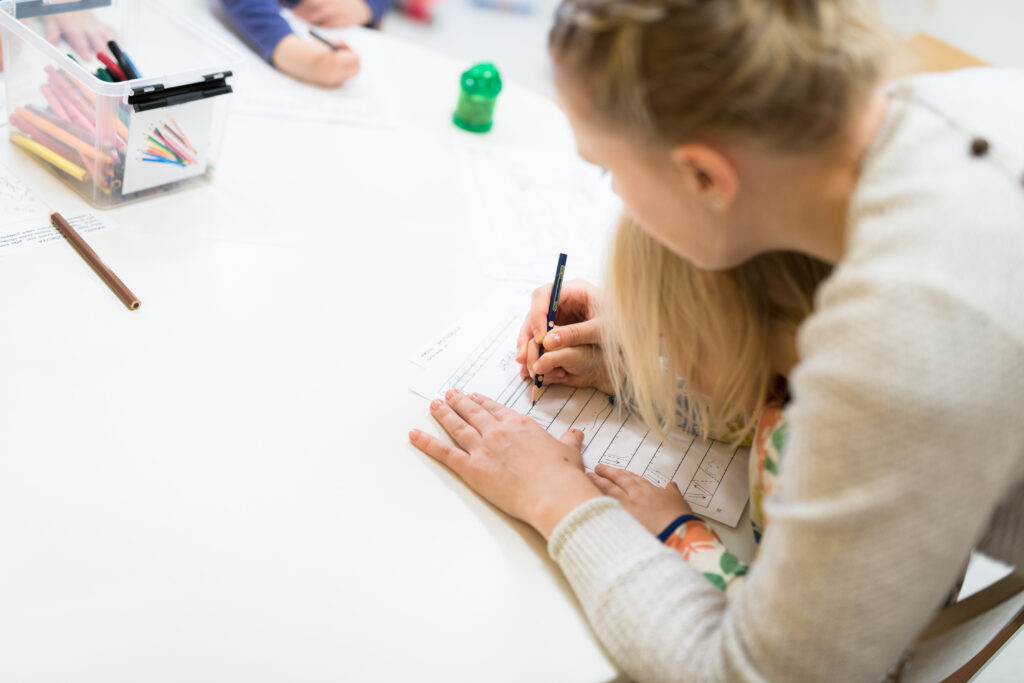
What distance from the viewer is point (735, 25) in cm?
50

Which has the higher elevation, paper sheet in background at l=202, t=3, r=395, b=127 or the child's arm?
the child's arm

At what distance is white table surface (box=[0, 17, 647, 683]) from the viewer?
57 cm

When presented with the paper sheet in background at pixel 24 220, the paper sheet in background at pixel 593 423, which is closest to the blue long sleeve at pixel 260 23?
the paper sheet in background at pixel 24 220

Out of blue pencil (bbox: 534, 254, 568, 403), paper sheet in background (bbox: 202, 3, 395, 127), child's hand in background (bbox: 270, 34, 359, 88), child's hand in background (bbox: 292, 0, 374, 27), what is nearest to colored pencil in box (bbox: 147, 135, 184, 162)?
paper sheet in background (bbox: 202, 3, 395, 127)

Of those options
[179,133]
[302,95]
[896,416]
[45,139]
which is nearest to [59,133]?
[45,139]

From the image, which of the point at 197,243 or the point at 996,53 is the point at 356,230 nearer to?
the point at 197,243

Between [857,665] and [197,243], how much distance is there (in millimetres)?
735

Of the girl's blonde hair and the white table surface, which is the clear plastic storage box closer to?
the white table surface

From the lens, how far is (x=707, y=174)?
0.56m

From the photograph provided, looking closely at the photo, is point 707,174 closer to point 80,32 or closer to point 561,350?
point 561,350

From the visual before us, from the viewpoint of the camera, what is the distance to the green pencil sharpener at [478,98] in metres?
1.21

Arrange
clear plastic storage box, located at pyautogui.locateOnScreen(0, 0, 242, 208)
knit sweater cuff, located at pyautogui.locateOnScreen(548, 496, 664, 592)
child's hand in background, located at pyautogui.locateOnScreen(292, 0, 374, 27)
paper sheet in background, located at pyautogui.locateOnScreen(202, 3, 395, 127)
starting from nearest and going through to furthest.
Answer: knit sweater cuff, located at pyautogui.locateOnScreen(548, 496, 664, 592), clear plastic storage box, located at pyautogui.locateOnScreen(0, 0, 242, 208), paper sheet in background, located at pyautogui.locateOnScreen(202, 3, 395, 127), child's hand in background, located at pyautogui.locateOnScreen(292, 0, 374, 27)

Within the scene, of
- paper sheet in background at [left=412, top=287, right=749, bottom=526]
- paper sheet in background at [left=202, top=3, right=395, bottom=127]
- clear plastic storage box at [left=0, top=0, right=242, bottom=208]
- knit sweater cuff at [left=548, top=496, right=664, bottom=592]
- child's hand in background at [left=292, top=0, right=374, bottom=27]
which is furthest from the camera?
child's hand in background at [left=292, top=0, right=374, bottom=27]

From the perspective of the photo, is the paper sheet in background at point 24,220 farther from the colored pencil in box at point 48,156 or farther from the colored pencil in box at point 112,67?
the colored pencil in box at point 112,67
